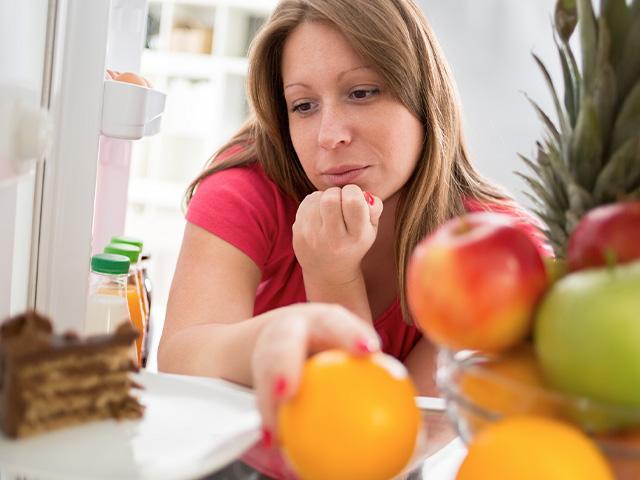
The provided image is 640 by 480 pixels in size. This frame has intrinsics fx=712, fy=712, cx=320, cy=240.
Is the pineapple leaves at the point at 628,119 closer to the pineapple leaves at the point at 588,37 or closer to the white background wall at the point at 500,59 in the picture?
the pineapple leaves at the point at 588,37

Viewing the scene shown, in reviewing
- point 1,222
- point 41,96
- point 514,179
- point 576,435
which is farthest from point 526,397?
point 514,179

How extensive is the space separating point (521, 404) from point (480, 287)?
7 centimetres

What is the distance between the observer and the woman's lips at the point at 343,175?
1.22 meters

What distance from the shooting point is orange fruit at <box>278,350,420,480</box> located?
0.42m

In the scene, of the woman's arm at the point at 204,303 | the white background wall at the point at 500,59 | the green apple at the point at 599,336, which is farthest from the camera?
the white background wall at the point at 500,59

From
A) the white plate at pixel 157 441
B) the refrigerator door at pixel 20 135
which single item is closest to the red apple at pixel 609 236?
the white plate at pixel 157 441

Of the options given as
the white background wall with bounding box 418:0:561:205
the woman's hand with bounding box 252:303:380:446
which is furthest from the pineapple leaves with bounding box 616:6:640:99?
the white background wall with bounding box 418:0:561:205

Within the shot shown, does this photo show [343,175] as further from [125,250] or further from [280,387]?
[280,387]

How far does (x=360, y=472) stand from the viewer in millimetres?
438

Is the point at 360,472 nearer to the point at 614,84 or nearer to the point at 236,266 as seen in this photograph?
the point at 614,84

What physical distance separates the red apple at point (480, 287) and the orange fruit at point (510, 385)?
1 cm

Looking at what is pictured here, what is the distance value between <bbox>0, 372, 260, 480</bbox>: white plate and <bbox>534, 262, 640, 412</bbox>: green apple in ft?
0.71

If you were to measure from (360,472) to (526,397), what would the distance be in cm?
11

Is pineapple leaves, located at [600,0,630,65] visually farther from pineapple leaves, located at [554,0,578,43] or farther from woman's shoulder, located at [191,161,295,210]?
woman's shoulder, located at [191,161,295,210]
